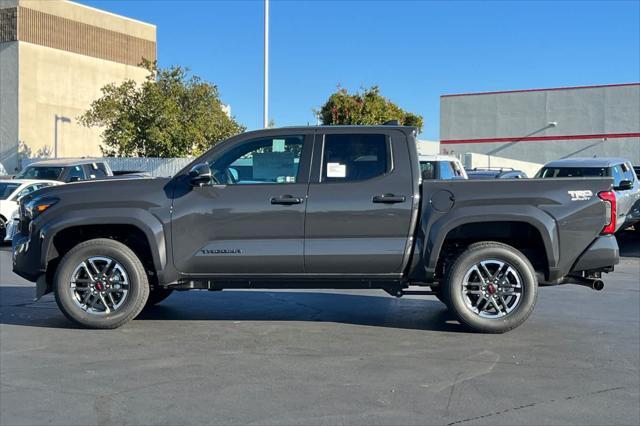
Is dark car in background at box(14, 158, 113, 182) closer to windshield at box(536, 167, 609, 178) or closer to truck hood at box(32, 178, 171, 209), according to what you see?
windshield at box(536, 167, 609, 178)

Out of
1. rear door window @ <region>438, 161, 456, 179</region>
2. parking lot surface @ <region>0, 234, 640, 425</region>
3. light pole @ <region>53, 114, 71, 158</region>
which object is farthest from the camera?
light pole @ <region>53, 114, 71, 158</region>

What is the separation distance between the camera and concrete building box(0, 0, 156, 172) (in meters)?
45.1

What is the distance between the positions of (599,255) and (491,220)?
1.13 meters

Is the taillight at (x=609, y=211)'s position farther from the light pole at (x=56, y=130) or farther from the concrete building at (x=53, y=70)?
the light pole at (x=56, y=130)

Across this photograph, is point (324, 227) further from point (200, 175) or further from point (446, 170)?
point (446, 170)

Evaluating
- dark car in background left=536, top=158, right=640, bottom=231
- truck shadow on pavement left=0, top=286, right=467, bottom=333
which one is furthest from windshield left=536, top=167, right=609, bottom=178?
truck shadow on pavement left=0, top=286, right=467, bottom=333

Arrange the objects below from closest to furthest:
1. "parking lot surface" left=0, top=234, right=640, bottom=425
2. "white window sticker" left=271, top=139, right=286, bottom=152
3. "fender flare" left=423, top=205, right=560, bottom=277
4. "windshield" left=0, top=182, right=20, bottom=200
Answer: "parking lot surface" left=0, top=234, right=640, bottom=425 → "fender flare" left=423, top=205, right=560, bottom=277 → "white window sticker" left=271, top=139, right=286, bottom=152 → "windshield" left=0, top=182, right=20, bottom=200

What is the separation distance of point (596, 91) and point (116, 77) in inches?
1254

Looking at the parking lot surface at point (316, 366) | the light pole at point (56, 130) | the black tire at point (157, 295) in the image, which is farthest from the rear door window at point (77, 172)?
the light pole at point (56, 130)

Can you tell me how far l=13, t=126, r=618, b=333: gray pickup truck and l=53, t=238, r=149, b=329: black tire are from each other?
0.01 metres

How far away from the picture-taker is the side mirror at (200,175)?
696 centimetres

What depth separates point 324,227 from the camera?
7.04 metres

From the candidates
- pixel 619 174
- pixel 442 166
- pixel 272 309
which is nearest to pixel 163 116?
pixel 442 166

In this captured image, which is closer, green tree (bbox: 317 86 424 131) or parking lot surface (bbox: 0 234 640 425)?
parking lot surface (bbox: 0 234 640 425)
